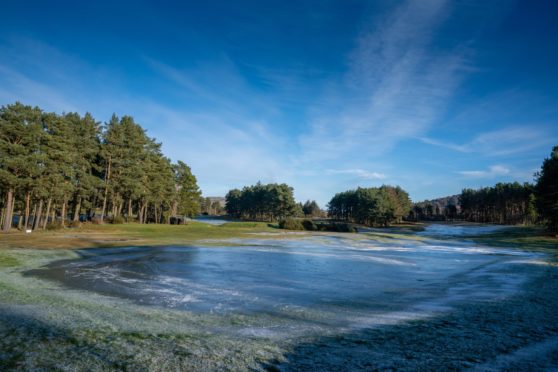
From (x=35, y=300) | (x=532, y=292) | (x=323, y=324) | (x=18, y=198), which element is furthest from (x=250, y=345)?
(x=18, y=198)

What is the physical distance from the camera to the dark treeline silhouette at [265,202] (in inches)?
4660

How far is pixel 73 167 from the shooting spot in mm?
46562

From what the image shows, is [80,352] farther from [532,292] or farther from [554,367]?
[532,292]

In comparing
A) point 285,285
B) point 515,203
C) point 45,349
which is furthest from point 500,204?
point 45,349

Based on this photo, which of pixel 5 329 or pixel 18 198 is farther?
pixel 18 198

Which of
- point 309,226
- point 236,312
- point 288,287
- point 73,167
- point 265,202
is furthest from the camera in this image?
point 265,202

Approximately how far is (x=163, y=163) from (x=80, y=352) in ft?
231

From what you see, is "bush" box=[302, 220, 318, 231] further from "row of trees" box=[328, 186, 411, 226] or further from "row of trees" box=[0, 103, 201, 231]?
"row of trees" box=[328, 186, 411, 226]

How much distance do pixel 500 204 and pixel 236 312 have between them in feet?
498

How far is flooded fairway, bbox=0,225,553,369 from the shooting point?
15.2 feet

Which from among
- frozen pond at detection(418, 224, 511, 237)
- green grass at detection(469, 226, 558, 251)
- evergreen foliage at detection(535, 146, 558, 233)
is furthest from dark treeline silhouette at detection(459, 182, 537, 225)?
green grass at detection(469, 226, 558, 251)

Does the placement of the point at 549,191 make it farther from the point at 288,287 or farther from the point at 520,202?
the point at 520,202

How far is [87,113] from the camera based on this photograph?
52.9 meters

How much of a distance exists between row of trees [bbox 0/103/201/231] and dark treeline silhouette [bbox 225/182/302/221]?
42836 mm
